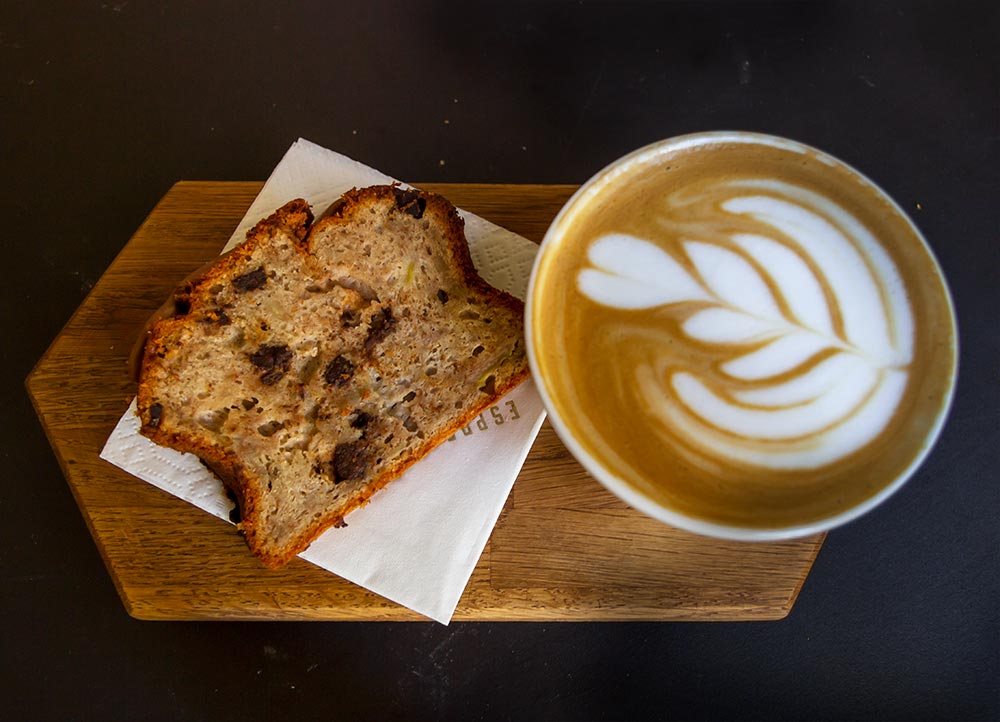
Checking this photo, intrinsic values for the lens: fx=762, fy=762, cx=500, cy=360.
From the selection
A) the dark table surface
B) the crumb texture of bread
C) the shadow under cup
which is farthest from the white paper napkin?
the dark table surface

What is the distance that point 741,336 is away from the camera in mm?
1021

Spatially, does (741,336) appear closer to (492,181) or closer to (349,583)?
(349,583)

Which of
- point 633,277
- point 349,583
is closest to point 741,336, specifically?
point 633,277

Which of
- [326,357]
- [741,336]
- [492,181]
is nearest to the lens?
[741,336]

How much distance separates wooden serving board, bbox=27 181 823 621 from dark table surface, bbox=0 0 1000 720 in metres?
0.31

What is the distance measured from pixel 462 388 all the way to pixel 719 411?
0.44 meters

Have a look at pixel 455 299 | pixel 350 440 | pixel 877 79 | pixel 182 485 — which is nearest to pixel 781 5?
pixel 877 79

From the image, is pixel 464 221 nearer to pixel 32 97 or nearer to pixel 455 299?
pixel 455 299

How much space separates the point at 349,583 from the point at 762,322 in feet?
2.61

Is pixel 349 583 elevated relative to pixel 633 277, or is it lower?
lower

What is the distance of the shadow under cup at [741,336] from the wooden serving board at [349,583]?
34 centimetres

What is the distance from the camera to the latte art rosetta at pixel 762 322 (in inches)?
39.6

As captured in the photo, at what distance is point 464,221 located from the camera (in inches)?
54.2

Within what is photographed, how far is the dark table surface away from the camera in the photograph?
5.20 feet
